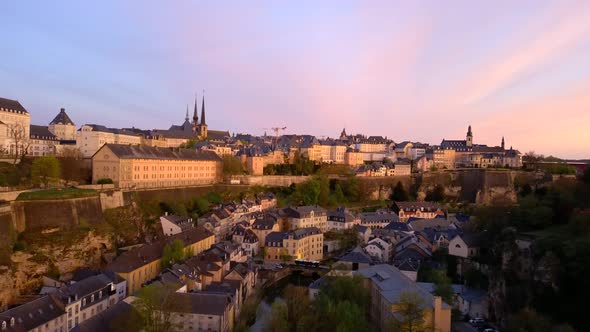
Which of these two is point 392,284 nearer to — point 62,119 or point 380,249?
point 380,249

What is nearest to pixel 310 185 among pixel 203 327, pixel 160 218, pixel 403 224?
pixel 403 224

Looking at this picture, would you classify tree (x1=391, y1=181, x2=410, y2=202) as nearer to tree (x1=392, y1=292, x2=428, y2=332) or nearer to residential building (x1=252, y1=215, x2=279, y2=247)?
residential building (x1=252, y1=215, x2=279, y2=247)

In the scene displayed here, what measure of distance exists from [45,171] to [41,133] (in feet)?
54.1

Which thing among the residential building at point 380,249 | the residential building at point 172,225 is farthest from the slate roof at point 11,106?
the residential building at point 380,249

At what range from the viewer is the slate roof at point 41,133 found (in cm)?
4551

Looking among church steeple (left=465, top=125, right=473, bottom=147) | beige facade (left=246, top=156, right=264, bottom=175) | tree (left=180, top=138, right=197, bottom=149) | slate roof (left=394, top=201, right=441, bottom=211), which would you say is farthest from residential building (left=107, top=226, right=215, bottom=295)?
church steeple (left=465, top=125, right=473, bottom=147)

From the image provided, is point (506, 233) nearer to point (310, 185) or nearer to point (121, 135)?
point (310, 185)

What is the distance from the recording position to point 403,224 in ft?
130

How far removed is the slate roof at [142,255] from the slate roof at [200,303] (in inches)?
239

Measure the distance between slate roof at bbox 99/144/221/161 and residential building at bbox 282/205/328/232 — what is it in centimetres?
1406

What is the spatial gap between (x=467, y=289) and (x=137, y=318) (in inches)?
687

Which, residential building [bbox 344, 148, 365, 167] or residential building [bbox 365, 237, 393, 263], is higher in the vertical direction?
residential building [bbox 344, 148, 365, 167]

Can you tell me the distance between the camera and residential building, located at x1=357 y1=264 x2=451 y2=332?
55.7 ft

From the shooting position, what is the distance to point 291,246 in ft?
109
